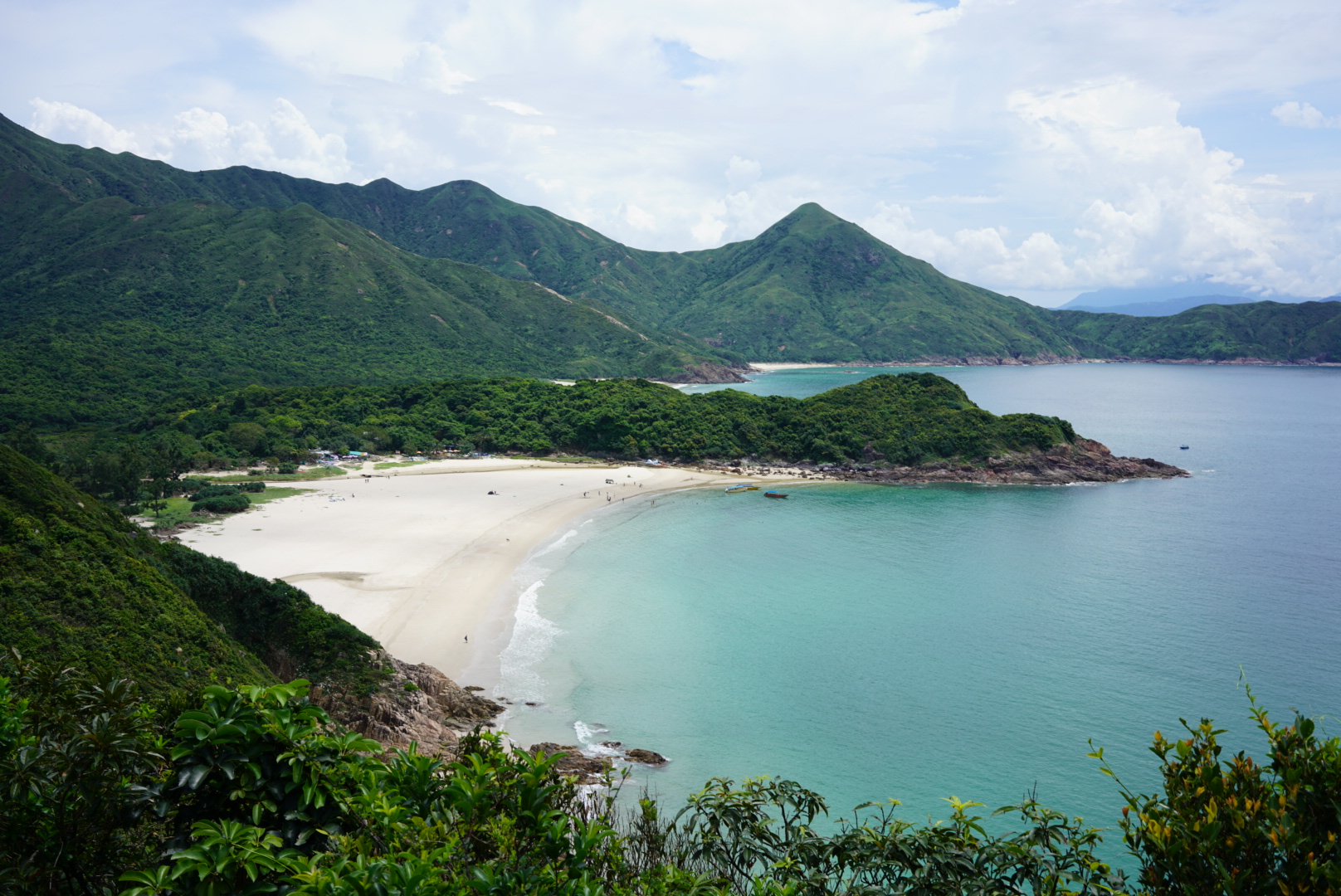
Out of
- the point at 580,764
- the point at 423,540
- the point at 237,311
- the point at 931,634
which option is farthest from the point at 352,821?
the point at 237,311

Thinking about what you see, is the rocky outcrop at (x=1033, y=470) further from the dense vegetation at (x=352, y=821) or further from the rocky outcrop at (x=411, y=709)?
the dense vegetation at (x=352, y=821)

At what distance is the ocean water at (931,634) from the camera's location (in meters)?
23.0

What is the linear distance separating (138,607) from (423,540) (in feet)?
81.0

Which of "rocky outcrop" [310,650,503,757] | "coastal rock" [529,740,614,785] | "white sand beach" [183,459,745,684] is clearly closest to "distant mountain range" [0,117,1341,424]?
"white sand beach" [183,459,745,684]

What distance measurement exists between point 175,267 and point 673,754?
515 feet

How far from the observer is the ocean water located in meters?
23.0

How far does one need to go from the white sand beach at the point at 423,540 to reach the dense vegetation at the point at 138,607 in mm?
5177

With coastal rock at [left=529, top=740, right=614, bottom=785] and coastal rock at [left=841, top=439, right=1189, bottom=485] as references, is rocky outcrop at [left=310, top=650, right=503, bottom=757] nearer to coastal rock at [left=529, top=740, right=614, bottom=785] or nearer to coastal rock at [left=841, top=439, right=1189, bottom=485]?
coastal rock at [left=529, top=740, right=614, bottom=785]

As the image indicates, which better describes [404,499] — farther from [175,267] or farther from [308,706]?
[175,267]

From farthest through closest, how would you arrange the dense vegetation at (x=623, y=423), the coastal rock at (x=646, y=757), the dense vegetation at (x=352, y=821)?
the dense vegetation at (x=623, y=423) < the coastal rock at (x=646, y=757) < the dense vegetation at (x=352, y=821)

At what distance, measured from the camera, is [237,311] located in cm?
13400

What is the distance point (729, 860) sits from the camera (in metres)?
8.52

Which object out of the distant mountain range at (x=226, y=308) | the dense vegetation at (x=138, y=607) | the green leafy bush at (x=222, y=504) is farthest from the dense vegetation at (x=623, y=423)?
the dense vegetation at (x=138, y=607)

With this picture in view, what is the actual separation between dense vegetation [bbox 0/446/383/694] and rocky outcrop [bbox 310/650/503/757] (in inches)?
24.5
